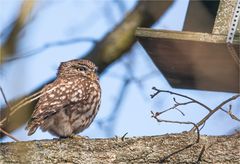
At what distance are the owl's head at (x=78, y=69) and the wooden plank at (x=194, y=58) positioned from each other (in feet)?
1.58

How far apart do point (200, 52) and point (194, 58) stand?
0.19 m

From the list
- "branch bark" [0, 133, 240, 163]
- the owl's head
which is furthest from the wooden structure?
"branch bark" [0, 133, 240, 163]

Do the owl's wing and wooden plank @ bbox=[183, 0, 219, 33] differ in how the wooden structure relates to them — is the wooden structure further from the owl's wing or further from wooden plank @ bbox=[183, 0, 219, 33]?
the owl's wing

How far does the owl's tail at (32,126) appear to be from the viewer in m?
3.83

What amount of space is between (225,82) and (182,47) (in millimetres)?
673

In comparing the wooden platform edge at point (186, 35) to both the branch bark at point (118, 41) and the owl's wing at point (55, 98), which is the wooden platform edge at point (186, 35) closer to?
the branch bark at point (118, 41)

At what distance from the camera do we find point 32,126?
390 centimetres

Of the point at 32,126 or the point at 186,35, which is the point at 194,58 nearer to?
the point at 186,35

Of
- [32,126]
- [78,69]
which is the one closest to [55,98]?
[32,126]

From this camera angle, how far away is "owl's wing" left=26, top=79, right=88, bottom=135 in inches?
157

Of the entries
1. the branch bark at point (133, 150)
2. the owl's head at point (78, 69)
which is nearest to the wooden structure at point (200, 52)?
the owl's head at point (78, 69)

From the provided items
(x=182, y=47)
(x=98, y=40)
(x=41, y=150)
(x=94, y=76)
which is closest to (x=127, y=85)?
(x=94, y=76)

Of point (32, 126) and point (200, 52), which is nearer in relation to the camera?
point (32, 126)

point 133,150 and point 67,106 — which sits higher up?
point 133,150
